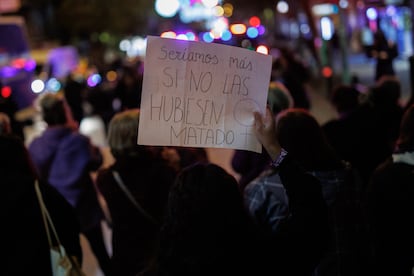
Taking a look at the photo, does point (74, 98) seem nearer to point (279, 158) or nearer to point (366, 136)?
point (366, 136)

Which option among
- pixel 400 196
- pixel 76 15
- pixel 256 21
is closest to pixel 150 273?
pixel 400 196

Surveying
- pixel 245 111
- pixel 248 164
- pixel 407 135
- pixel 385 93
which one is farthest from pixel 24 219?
pixel 385 93

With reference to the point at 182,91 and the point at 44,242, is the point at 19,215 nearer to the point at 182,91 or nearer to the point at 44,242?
the point at 44,242

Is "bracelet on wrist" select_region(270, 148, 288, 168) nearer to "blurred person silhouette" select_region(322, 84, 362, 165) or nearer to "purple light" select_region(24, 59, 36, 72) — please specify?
"blurred person silhouette" select_region(322, 84, 362, 165)

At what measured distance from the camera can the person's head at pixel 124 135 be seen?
3598mm

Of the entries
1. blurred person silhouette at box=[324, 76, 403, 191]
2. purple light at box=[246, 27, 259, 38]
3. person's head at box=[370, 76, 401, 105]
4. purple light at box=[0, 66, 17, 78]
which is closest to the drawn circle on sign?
blurred person silhouette at box=[324, 76, 403, 191]

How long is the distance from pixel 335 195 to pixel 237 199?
43.0 inches

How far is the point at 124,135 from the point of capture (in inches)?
146

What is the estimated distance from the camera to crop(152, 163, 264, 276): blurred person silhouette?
1856 mm

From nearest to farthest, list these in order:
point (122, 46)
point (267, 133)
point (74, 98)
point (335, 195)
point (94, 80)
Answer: point (267, 133) < point (335, 195) < point (74, 98) < point (94, 80) < point (122, 46)

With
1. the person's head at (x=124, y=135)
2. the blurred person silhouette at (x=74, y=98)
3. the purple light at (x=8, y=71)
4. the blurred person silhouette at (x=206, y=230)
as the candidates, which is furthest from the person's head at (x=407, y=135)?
the purple light at (x=8, y=71)

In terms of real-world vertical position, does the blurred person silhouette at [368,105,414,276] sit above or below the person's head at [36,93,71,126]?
below

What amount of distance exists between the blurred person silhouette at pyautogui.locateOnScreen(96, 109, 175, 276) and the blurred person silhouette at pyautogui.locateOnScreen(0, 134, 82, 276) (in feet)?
0.86

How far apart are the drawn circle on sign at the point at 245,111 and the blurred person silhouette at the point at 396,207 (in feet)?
4.16
